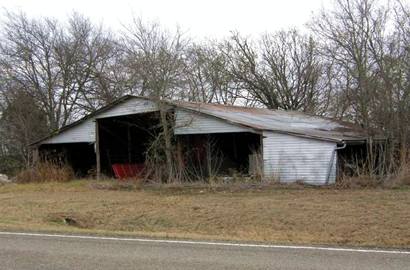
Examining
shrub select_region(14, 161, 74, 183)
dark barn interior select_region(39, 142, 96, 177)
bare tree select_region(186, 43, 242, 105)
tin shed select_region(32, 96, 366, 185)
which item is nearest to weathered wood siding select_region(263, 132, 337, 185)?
tin shed select_region(32, 96, 366, 185)

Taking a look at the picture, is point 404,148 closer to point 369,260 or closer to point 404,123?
point 404,123

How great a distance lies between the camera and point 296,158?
2131 centimetres

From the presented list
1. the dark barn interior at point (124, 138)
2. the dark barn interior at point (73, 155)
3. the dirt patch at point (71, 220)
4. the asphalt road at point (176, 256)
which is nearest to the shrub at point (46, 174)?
the dark barn interior at point (73, 155)

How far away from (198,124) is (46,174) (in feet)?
29.0

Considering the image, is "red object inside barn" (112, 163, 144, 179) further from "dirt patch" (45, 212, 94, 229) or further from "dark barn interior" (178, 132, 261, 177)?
"dirt patch" (45, 212, 94, 229)

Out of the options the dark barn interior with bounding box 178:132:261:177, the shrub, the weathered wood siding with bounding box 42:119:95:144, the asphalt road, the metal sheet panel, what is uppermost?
the metal sheet panel

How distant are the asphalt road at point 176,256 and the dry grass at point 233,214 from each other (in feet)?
4.43

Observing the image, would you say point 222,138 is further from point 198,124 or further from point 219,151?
point 198,124

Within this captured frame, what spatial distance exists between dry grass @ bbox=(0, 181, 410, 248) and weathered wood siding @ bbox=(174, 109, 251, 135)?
3.89 m

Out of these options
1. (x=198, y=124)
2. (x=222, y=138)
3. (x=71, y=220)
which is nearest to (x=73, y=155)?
(x=222, y=138)

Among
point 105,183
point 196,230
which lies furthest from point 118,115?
point 196,230

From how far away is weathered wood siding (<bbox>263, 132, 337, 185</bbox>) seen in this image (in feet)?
68.1

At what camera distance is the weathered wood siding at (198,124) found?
2338 cm

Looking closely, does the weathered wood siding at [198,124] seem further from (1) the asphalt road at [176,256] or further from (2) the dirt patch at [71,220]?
(1) the asphalt road at [176,256]
